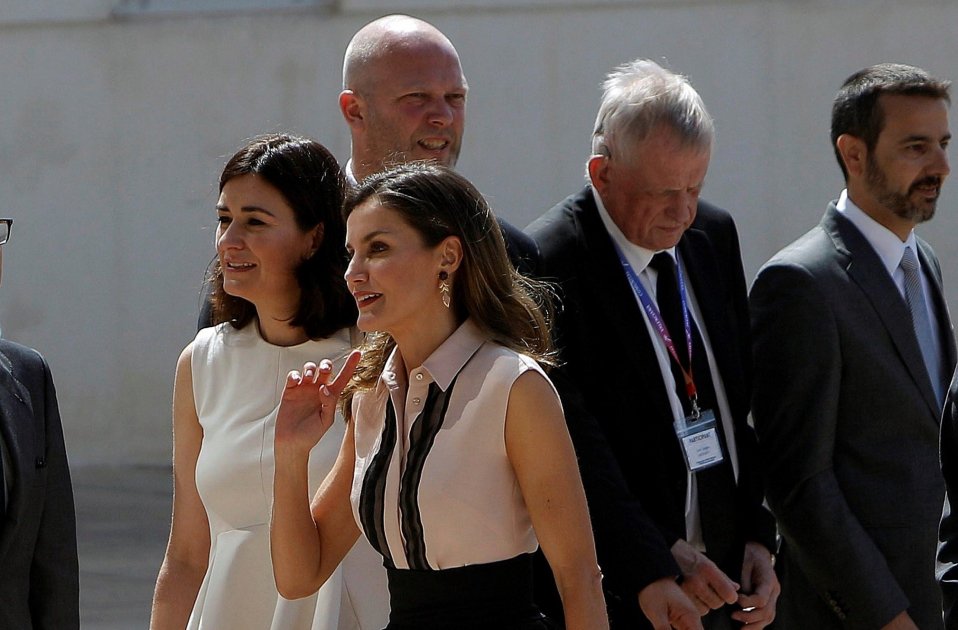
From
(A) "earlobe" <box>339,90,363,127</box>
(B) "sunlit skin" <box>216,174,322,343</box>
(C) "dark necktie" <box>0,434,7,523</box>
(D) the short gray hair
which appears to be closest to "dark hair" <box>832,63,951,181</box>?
(D) the short gray hair

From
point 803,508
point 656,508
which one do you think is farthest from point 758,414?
point 656,508

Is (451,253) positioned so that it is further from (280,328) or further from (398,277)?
(280,328)

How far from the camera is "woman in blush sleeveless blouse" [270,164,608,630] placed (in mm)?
2562

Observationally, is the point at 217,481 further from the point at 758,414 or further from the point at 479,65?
the point at 479,65

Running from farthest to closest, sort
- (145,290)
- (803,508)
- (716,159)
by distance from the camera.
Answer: (145,290)
(716,159)
(803,508)

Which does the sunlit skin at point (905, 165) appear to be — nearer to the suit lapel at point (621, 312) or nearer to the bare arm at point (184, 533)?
the suit lapel at point (621, 312)

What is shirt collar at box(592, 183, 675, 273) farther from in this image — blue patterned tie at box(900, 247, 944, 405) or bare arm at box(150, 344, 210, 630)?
bare arm at box(150, 344, 210, 630)

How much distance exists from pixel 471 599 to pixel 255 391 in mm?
866

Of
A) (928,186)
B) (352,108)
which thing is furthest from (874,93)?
(352,108)

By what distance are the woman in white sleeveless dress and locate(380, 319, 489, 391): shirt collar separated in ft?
1.78

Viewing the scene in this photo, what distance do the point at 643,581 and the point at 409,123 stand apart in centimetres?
122

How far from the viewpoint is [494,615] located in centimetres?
257

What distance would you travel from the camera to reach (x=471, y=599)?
257 cm

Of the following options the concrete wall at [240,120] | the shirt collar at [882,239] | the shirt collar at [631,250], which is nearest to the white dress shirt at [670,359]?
the shirt collar at [631,250]
